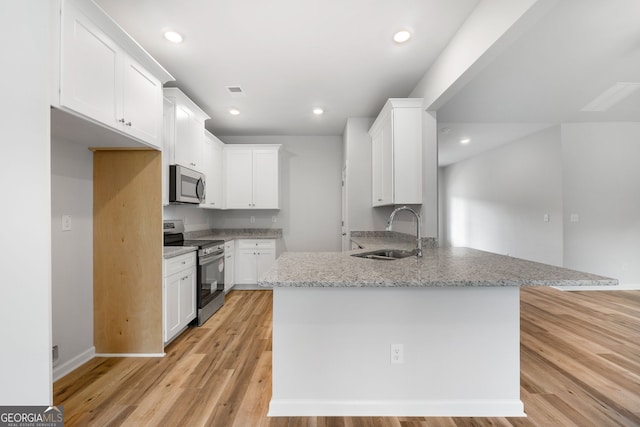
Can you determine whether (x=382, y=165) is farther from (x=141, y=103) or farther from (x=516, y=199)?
(x=516, y=199)

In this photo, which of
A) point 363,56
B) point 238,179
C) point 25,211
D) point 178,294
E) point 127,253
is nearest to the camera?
point 25,211

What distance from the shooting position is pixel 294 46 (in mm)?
2396

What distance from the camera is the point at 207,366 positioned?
219 cm

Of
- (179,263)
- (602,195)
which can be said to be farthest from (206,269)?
(602,195)

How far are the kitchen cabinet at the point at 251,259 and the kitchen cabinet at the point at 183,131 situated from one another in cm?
139

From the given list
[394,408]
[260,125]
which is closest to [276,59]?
[260,125]

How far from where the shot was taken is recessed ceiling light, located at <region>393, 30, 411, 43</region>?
7.21 feet

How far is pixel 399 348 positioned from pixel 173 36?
9.55 ft

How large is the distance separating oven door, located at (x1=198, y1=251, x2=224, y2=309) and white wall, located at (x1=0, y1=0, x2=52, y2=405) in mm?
1658

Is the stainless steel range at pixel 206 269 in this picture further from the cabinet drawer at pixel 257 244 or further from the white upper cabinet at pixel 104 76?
the white upper cabinet at pixel 104 76

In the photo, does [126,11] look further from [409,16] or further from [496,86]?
[496,86]

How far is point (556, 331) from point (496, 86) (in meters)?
2.71

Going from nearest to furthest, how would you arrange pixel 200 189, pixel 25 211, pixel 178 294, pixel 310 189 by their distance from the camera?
pixel 25 211, pixel 178 294, pixel 200 189, pixel 310 189

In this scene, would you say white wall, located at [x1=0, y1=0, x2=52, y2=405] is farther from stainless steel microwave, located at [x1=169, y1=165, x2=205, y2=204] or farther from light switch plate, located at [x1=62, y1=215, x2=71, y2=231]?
stainless steel microwave, located at [x1=169, y1=165, x2=205, y2=204]
